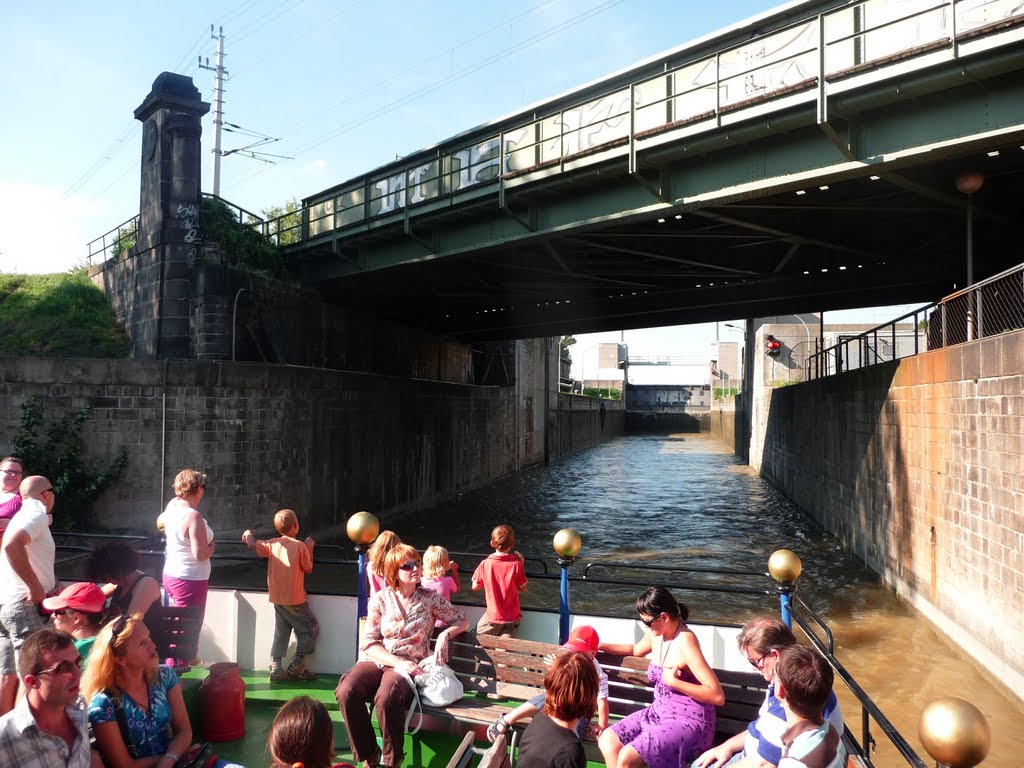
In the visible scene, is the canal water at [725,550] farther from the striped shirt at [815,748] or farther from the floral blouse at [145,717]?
the striped shirt at [815,748]

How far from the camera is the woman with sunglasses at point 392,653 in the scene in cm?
464

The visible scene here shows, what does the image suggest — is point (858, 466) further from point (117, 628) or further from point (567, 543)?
point (117, 628)

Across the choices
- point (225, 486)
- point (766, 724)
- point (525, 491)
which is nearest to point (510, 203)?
point (225, 486)

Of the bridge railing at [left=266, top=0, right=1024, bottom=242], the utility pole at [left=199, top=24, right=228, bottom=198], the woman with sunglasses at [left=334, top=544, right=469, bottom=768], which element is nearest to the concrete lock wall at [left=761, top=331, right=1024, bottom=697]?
the bridge railing at [left=266, top=0, right=1024, bottom=242]

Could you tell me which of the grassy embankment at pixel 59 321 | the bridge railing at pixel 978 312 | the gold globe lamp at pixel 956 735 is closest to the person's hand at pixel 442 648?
the gold globe lamp at pixel 956 735

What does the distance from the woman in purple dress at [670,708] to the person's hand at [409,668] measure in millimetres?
1357

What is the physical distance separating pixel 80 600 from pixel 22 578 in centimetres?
98

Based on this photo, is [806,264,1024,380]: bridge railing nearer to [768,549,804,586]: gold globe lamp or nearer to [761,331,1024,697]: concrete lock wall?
[761,331,1024,697]: concrete lock wall

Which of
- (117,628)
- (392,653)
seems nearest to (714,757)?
(392,653)

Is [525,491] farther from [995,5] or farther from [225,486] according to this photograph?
[995,5]

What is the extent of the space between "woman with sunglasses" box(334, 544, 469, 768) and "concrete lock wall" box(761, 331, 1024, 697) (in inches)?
264

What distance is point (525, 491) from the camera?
101 feet

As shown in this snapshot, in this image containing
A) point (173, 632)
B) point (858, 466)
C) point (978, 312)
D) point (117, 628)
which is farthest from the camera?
point (858, 466)

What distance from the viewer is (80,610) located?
170 inches
